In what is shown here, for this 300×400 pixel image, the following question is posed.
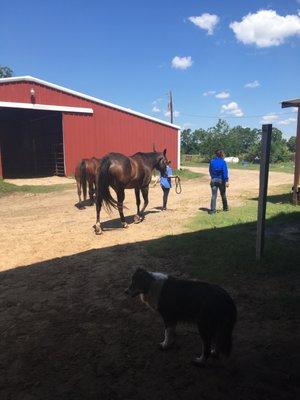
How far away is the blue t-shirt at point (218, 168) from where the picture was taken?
11.6 m

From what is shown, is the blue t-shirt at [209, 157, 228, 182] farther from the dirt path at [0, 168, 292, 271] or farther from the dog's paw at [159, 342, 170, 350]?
the dog's paw at [159, 342, 170, 350]

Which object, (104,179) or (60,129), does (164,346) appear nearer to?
(104,179)

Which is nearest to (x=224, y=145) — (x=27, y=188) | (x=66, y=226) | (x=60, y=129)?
(x=60, y=129)

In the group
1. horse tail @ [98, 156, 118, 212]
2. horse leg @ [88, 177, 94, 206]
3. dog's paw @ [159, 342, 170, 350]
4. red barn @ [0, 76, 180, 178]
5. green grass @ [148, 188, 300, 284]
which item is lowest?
dog's paw @ [159, 342, 170, 350]

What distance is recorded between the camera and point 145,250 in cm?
780

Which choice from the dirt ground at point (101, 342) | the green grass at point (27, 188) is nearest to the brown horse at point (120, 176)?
the dirt ground at point (101, 342)

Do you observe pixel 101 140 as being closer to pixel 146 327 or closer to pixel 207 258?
pixel 207 258

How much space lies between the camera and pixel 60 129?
1096 inches

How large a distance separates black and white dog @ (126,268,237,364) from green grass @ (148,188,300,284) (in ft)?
7.03

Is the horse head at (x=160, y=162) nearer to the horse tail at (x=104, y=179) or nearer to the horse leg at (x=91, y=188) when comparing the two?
the horse tail at (x=104, y=179)

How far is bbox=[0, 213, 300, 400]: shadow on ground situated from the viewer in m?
3.49

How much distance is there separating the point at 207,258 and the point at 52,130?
24776 millimetres

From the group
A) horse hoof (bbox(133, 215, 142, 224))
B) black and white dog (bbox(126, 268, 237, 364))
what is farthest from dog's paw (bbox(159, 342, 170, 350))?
Answer: horse hoof (bbox(133, 215, 142, 224))

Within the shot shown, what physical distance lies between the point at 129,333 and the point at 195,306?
1203 mm
